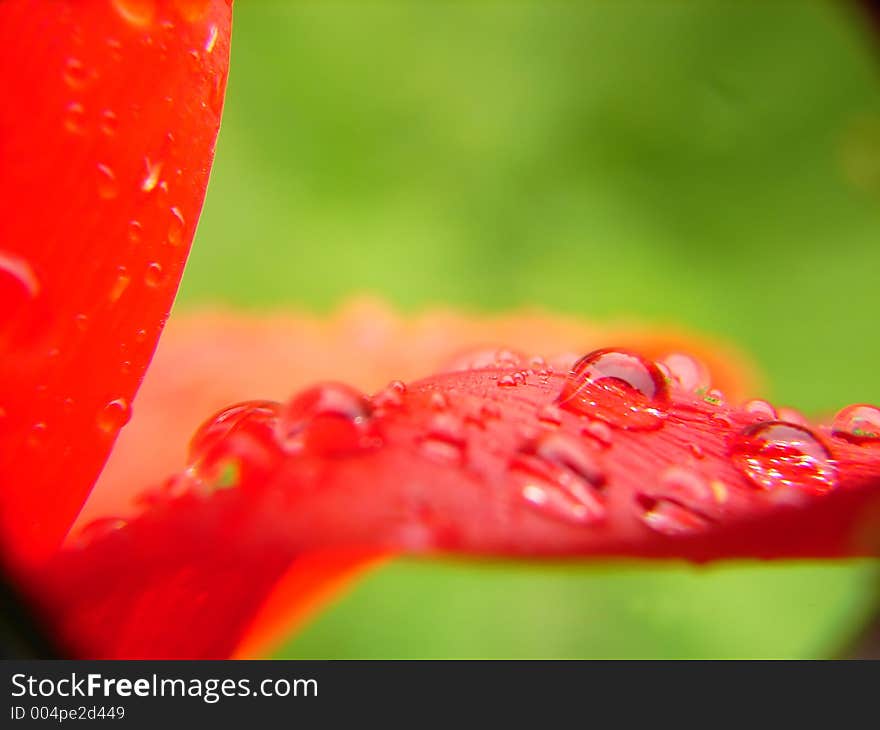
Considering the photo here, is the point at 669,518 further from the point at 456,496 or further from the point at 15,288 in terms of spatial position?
the point at 15,288

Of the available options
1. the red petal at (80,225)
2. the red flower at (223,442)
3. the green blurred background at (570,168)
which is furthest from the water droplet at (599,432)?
the green blurred background at (570,168)

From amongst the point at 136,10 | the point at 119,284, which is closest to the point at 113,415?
the point at 119,284

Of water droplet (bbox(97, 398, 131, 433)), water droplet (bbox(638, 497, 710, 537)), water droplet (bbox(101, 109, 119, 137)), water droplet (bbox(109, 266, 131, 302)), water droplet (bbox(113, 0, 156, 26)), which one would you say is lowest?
water droplet (bbox(638, 497, 710, 537))

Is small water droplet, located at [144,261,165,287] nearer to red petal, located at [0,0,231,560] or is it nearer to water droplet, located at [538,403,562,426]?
red petal, located at [0,0,231,560]

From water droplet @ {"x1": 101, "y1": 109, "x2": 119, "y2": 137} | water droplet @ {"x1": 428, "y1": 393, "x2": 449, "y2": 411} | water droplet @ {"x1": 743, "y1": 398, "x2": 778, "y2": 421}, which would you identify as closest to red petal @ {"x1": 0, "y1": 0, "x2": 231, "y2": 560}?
water droplet @ {"x1": 101, "y1": 109, "x2": 119, "y2": 137}

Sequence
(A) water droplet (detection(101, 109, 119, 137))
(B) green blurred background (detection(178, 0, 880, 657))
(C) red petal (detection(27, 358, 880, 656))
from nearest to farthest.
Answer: (C) red petal (detection(27, 358, 880, 656)), (A) water droplet (detection(101, 109, 119, 137)), (B) green blurred background (detection(178, 0, 880, 657))
